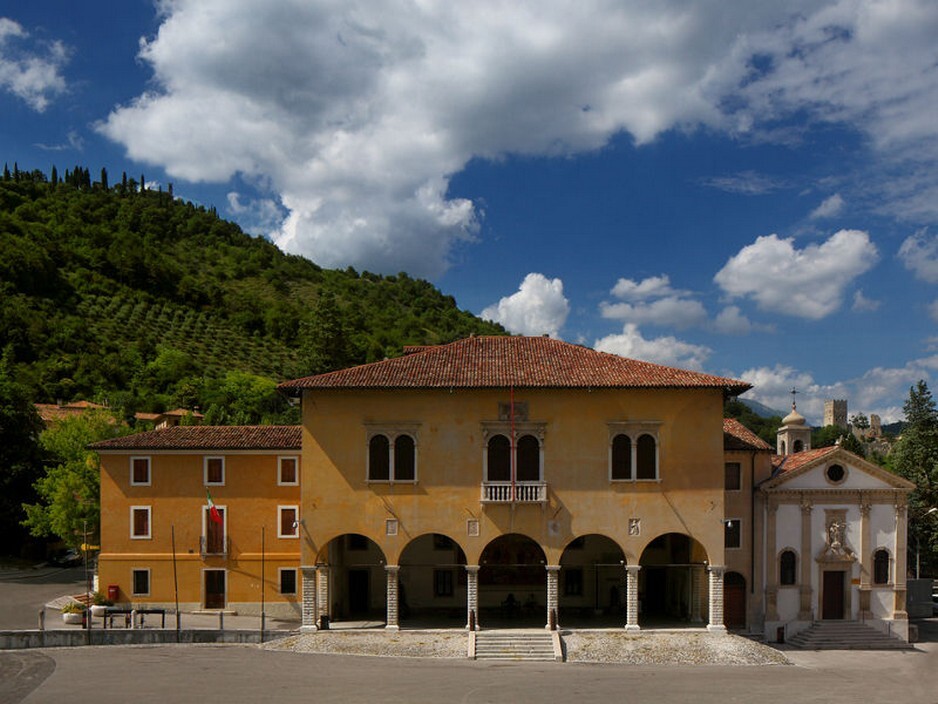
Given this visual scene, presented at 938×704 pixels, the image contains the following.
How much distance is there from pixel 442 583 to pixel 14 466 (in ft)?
98.7

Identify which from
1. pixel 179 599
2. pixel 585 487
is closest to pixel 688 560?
pixel 585 487

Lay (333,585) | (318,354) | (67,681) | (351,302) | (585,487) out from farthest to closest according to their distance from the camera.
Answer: (351,302) < (318,354) < (333,585) < (585,487) < (67,681)

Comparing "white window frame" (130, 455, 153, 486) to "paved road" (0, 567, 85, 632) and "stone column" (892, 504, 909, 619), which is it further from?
"stone column" (892, 504, 909, 619)

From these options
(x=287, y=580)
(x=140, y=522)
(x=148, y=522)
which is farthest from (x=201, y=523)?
(x=287, y=580)

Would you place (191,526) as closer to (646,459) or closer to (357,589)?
(357,589)

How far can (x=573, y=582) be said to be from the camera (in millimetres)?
37031

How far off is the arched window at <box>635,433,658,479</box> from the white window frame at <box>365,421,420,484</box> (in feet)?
29.1

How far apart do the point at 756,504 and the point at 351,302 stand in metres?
105

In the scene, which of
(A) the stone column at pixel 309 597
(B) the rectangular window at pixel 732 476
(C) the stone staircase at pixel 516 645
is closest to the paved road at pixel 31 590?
(A) the stone column at pixel 309 597

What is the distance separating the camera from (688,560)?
35.5 metres

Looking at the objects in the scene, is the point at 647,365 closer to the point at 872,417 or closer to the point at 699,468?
the point at 699,468

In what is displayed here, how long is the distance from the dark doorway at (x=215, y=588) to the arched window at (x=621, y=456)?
59.3 feet

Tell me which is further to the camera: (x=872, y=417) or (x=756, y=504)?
(x=872, y=417)

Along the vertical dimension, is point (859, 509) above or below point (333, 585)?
above
